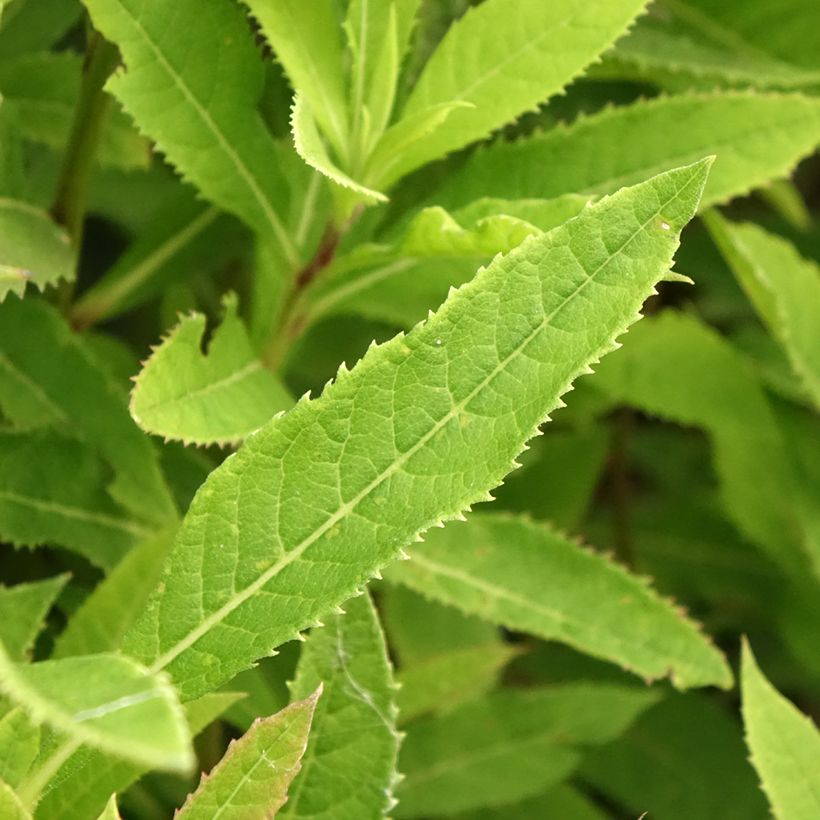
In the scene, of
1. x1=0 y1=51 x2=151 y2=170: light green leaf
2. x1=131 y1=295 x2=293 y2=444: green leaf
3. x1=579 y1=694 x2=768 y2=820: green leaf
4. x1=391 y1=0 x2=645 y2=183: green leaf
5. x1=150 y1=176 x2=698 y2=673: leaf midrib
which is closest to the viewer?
x1=150 y1=176 x2=698 y2=673: leaf midrib

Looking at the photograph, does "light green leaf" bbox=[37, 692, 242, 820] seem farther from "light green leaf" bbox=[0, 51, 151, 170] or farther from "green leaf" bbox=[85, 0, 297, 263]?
"light green leaf" bbox=[0, 51, 151, 170]

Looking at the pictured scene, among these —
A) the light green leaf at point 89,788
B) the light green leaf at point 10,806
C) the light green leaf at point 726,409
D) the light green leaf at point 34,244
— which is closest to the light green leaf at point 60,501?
the light green leaf at point 34,244

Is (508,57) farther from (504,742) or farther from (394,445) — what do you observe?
(504,742)

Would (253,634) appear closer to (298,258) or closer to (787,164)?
(298,258)

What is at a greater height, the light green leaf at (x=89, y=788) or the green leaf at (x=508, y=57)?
the green leaf at (x=508, y=57)

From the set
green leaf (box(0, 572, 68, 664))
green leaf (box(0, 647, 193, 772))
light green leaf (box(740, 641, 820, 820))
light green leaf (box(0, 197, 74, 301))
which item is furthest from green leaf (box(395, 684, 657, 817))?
green leaf (box(0, 647, 193, 772))

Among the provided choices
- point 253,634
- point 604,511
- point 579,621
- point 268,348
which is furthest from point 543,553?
point 604,511

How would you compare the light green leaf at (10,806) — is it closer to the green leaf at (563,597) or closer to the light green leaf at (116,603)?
the light green leaf at (116,603)
